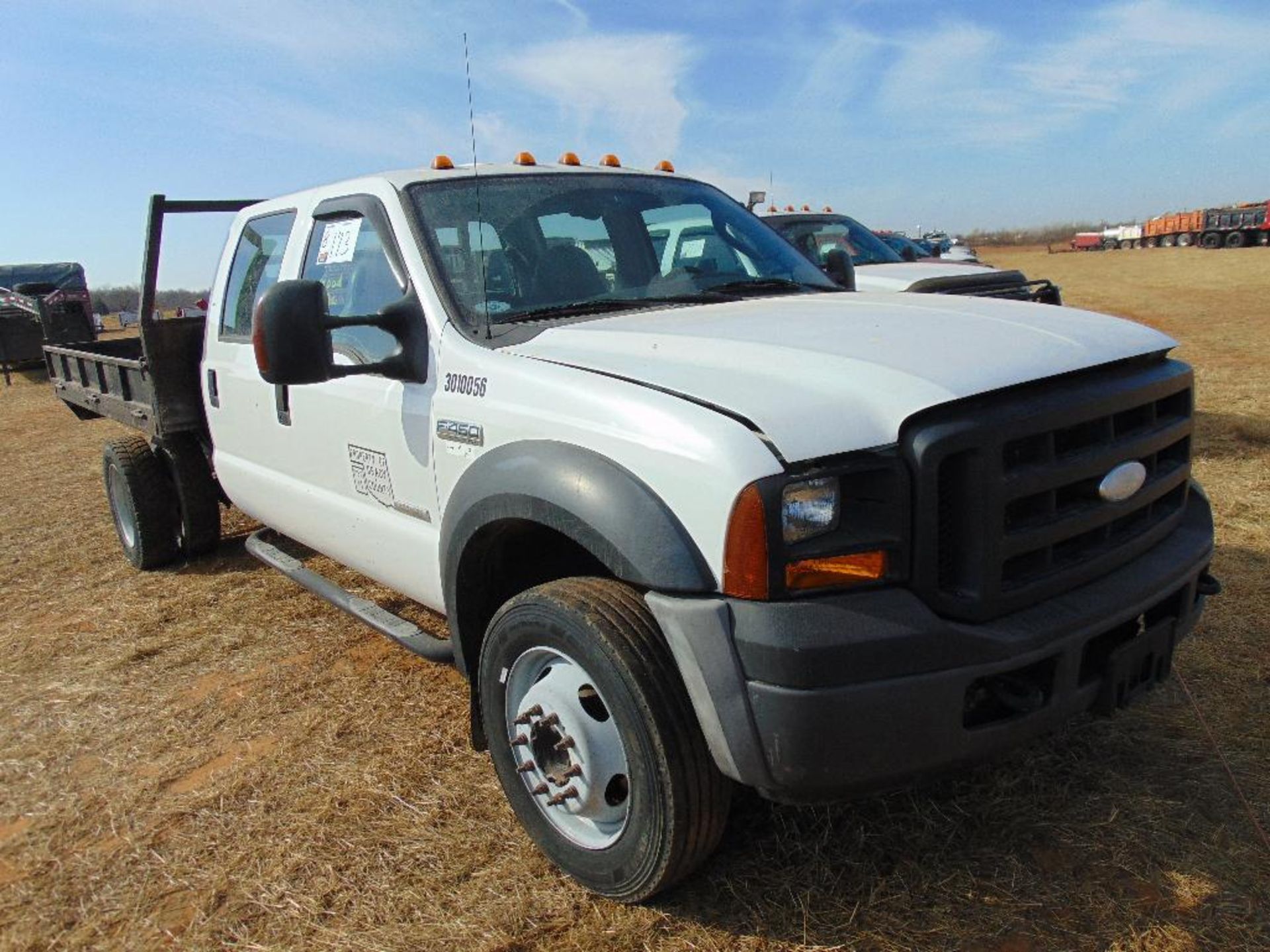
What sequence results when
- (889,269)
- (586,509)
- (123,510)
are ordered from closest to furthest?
(586,509)
(123,510)
(889,269)

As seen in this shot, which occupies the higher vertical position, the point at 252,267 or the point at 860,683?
the point at 252,267

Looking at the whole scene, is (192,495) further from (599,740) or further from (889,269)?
(889,269)

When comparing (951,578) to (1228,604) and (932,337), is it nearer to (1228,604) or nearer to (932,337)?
(932,337)

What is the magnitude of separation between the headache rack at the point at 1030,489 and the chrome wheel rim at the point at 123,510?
4.92 meters

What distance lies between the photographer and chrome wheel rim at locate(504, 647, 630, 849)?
2.37 m

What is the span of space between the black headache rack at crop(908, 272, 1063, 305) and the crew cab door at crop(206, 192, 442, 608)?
3.72 m

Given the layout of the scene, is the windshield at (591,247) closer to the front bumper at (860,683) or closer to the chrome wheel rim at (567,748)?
the chrome wheel rim at (567,748)

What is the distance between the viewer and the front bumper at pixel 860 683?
6.26 feet

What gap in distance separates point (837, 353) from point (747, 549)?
610 mm

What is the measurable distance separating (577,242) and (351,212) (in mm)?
823

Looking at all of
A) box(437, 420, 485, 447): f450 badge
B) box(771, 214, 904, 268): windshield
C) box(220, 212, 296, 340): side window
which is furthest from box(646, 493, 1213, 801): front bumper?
box(771, 214, 904, 268): windshield

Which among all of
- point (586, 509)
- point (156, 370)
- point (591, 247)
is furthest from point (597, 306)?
point (156, 370)

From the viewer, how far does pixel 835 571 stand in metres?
1.98

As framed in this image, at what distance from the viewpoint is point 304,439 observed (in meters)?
3.74
